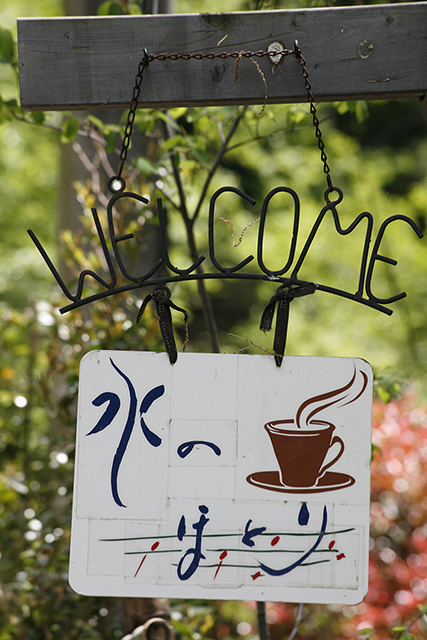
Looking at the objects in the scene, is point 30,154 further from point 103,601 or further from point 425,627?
point 425,627

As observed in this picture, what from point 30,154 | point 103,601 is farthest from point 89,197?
point 30,154

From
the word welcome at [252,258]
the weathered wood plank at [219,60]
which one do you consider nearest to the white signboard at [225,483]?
the word welcome at [252,258]

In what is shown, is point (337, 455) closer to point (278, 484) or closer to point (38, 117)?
point (278, 484)

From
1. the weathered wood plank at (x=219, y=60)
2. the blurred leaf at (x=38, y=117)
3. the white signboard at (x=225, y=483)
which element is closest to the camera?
the white signboard at (x=225, y=483)

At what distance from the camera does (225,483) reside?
3.36ft

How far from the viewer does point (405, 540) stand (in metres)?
3.01

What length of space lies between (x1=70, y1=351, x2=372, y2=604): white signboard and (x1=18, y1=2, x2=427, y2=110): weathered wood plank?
0.62 m

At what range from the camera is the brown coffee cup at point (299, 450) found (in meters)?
1.03

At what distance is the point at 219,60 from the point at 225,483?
3.02 feet

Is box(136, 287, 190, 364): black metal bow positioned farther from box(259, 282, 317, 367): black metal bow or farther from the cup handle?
the cup handle

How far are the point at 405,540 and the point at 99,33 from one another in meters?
3.00

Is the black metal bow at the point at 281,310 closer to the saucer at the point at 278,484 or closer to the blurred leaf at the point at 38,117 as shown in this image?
the saucer at the point at 278,484

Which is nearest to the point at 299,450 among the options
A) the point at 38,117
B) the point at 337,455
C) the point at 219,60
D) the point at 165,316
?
the point at 337,455

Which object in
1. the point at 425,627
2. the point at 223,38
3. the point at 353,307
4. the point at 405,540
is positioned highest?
the point at 223,38
